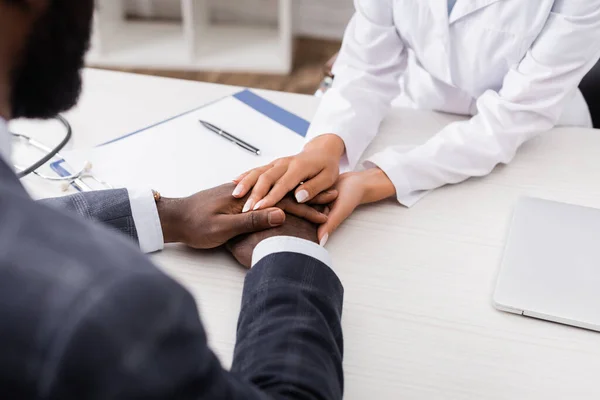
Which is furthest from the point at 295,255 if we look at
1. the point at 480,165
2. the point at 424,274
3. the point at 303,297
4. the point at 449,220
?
the point at 480,165

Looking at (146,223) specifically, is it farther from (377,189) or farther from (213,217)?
(377,189)

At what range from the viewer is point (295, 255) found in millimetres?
718

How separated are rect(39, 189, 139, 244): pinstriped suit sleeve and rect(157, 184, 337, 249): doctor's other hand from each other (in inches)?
1.7

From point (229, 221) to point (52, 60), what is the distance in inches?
15.0

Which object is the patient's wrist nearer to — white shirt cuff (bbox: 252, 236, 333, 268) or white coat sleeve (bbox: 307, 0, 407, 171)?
white shirt cuff (bbox: 252, 236, 333, 268)

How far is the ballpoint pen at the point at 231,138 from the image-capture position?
1033mm

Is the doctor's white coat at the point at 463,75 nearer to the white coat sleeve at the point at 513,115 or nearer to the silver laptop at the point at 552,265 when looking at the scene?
the white coat sleeve at the point at 513,115

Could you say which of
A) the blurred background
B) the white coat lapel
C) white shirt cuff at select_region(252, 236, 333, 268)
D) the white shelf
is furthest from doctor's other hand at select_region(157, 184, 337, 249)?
the white shelf

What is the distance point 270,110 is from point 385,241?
0.40 meters

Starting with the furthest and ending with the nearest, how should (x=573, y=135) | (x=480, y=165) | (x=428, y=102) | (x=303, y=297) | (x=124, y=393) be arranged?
(x=428, y=102)
(x=573, y=135)
(x=480, y=165)
(x=303, y=297)
(x=124, y=393)

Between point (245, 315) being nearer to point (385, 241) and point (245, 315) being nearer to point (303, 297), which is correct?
point (303, 297)

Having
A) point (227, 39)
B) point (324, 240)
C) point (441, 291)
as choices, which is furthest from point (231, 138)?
point (227, 39)

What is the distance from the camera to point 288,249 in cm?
73

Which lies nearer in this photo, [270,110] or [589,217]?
[589,217]
